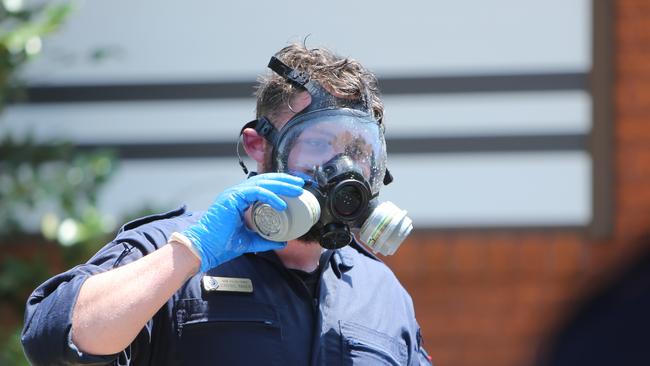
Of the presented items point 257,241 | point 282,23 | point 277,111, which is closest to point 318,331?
point 257,241

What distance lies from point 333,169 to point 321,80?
10.0 inches

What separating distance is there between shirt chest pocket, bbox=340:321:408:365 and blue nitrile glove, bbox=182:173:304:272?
1.07ft

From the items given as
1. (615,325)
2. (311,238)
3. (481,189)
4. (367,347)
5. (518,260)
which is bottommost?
(518,260)

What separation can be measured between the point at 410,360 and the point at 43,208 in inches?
126

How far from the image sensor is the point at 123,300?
2328mm

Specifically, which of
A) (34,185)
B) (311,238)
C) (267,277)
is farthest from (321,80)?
(34,185)

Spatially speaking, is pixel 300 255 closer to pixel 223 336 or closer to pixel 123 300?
pixel 223 336

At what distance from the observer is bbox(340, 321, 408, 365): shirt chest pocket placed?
8.63ft

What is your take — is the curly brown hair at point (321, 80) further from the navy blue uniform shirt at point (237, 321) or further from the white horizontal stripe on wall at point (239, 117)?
the white horizontal stripe on wall at point (239, 117)

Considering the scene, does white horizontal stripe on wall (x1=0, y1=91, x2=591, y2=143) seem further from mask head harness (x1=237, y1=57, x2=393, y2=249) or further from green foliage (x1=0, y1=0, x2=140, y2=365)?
mask head harness (x1=237, y1=57, x2=393, y2=249)

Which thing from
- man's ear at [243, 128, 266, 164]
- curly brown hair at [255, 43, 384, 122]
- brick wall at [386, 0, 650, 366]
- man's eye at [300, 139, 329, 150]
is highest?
curly brown hair at [255, 43, 384, 122]

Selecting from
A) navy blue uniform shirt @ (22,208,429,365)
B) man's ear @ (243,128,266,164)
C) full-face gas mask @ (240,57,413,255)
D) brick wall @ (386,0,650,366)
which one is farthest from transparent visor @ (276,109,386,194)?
brick wall @ (386,0,650,366)

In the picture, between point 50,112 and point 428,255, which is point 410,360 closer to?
point 428,255

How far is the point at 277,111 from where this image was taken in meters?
2.75
